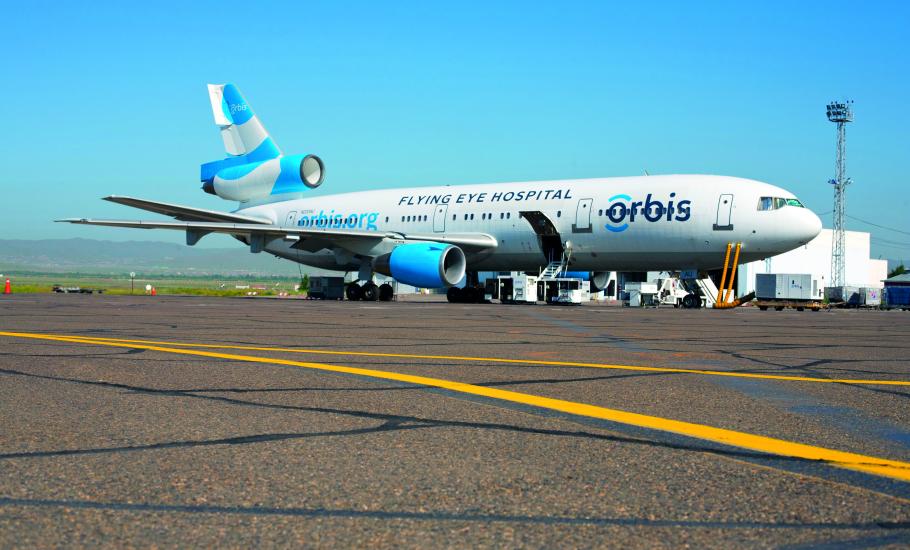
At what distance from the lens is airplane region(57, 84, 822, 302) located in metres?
26.7

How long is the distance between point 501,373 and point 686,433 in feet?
10.2

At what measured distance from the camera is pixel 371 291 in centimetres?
3378

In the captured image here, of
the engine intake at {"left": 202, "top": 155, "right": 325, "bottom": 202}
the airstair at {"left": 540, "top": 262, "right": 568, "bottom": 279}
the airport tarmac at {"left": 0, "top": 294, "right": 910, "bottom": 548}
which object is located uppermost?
the engine intake at {"left": 202, "top": 155, "right": 325, "bottom": 202}

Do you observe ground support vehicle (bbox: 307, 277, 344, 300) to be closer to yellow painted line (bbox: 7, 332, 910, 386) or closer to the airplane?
the airplane

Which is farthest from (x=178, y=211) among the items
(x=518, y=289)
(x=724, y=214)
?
(x=724, y=214)

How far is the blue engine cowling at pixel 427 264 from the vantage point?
96.0 ft

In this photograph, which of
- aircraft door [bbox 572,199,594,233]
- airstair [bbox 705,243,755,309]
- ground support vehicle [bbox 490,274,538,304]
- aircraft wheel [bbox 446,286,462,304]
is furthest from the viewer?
aircraft wheel [bbox 446,286,462,304]

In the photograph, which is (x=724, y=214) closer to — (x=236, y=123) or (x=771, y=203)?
(x=771, y=203)

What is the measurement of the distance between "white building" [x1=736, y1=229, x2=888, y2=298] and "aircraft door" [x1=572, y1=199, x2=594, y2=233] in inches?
1342

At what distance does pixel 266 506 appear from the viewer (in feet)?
11.3

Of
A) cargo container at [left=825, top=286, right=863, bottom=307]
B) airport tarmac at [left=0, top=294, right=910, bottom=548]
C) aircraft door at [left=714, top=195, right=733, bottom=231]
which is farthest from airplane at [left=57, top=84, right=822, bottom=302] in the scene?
cargo container at [left=825, top=286, right=863, bottom=307]

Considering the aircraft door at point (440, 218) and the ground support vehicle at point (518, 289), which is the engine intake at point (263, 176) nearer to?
the aircraft door at point (440, 218)

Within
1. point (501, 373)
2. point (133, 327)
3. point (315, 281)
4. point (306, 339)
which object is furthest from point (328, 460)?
point (315, 281)

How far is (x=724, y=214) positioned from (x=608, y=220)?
3.46 metres
